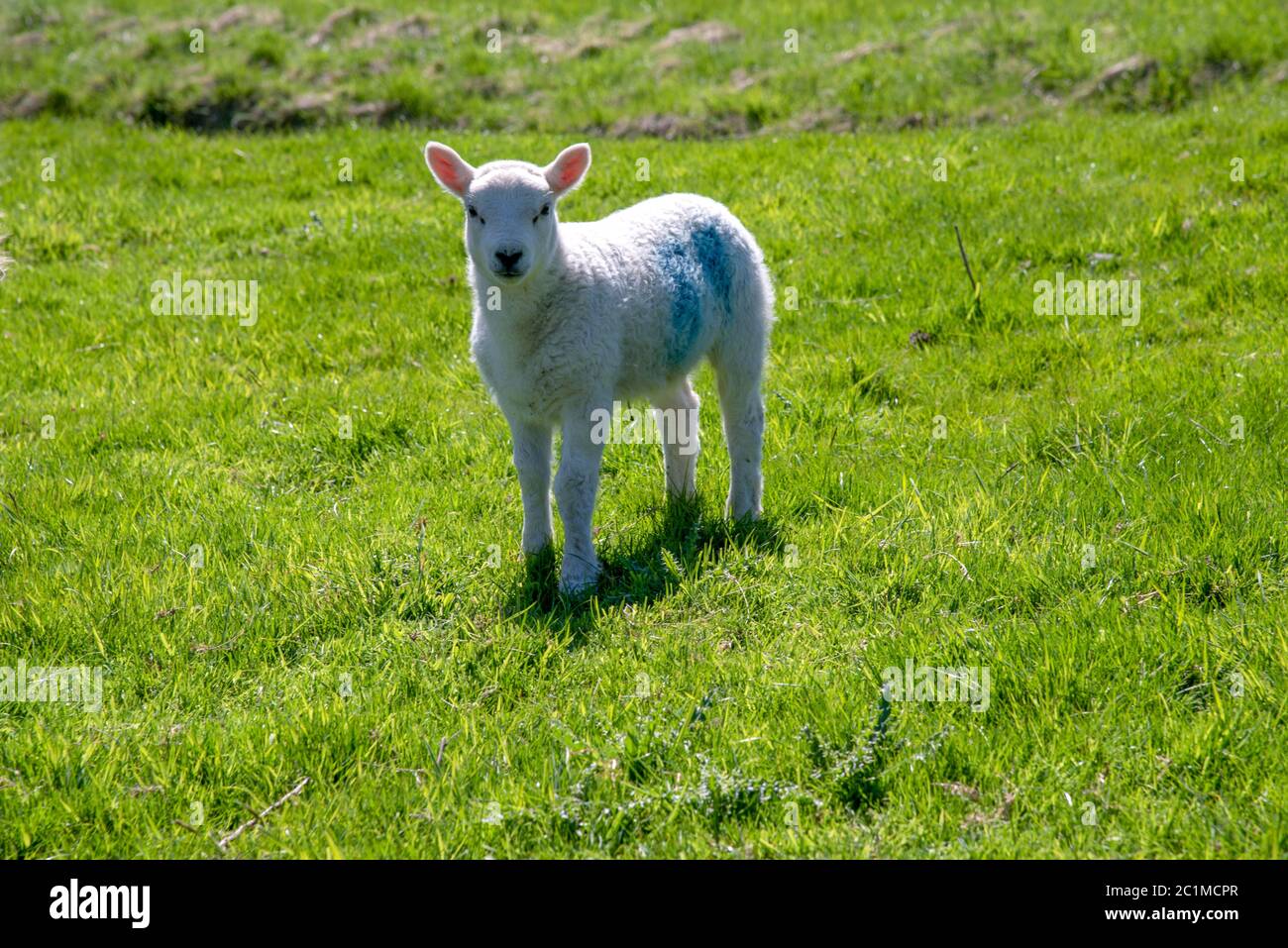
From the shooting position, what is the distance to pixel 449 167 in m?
5.55

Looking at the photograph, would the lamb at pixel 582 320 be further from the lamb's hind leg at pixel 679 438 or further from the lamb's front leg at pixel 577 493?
the lamb's hind leg at pixel 679 438

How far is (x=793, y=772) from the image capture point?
4.13m

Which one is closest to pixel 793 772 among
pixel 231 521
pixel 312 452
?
pixel 231 521

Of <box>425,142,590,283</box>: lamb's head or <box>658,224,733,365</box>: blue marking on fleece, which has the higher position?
<box>425,142,590,283</box>: lamb's head

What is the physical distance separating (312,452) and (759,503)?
8.50 feet

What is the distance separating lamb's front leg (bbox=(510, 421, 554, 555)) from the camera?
19.0 feet

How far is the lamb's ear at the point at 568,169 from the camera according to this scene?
18.1ft

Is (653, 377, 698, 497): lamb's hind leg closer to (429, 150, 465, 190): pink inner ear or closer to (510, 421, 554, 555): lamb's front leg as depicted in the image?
(510, 421, 554, 555): lamb's front leg

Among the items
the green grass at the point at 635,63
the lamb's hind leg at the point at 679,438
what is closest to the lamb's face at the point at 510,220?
the lamb's hind leg at the point at 679,438

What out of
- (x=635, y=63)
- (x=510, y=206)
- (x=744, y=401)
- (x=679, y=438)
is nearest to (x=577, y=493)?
(x=679, y=438)

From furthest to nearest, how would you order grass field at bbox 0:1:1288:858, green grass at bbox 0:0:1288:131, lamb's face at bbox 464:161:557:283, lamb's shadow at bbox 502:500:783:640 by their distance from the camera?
green grass at bbox 0:0:1288:131, lamb's shadow at bbox 502:500:783:640, lamb's face at bbox 464:161:557:283, grass field at bbox 0:1:1288:858

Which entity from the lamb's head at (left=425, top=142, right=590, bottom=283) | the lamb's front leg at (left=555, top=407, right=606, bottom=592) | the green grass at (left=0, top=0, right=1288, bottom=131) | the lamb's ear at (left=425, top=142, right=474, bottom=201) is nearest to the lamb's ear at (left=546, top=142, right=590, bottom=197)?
the lamb's head at (left=425, top=142, right=590, bottom=283)
